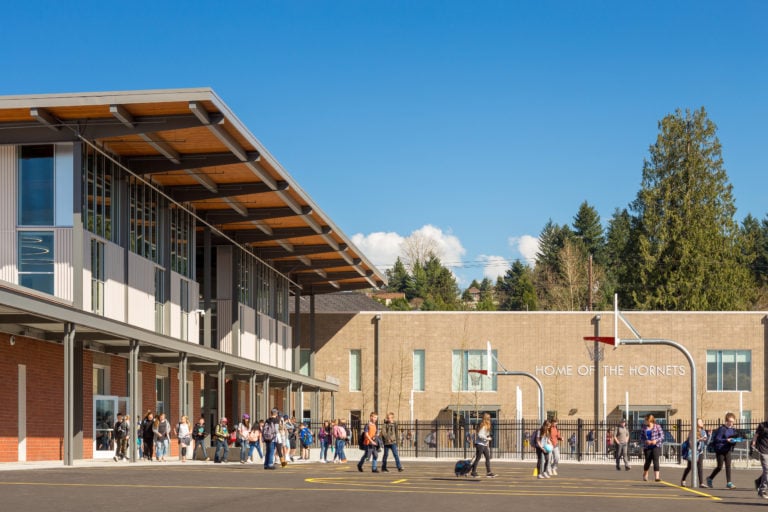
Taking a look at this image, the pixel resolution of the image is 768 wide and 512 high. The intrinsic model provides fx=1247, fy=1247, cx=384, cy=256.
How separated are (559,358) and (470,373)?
16.6ft

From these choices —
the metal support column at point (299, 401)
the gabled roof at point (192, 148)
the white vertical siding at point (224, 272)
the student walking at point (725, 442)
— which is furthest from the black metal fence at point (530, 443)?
the student walking at point (725, 442)

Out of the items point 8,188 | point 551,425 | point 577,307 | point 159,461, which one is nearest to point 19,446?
point 159,461

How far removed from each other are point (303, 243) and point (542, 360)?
18537mm

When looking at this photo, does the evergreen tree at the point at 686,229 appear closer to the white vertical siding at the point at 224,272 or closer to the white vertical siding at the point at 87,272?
the white vertical siding at the point at 224,272

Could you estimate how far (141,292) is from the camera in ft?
132

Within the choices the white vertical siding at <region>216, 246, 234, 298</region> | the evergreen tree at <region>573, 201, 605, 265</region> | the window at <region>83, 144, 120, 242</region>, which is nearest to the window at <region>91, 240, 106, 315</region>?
the window at <region>83, 144, 120, 242</region>

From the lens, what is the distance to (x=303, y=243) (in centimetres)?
5816

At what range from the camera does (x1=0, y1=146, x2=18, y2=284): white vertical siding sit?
114ft

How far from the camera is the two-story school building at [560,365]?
69.6m

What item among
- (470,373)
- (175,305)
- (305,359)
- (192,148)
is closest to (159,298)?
(175,305)

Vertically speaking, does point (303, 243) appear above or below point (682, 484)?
above

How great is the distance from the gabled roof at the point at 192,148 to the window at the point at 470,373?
17879mm

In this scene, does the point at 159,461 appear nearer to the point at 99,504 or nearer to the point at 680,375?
the point at 99,504

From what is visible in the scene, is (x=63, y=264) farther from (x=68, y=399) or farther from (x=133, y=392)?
(x=68, y=399)
